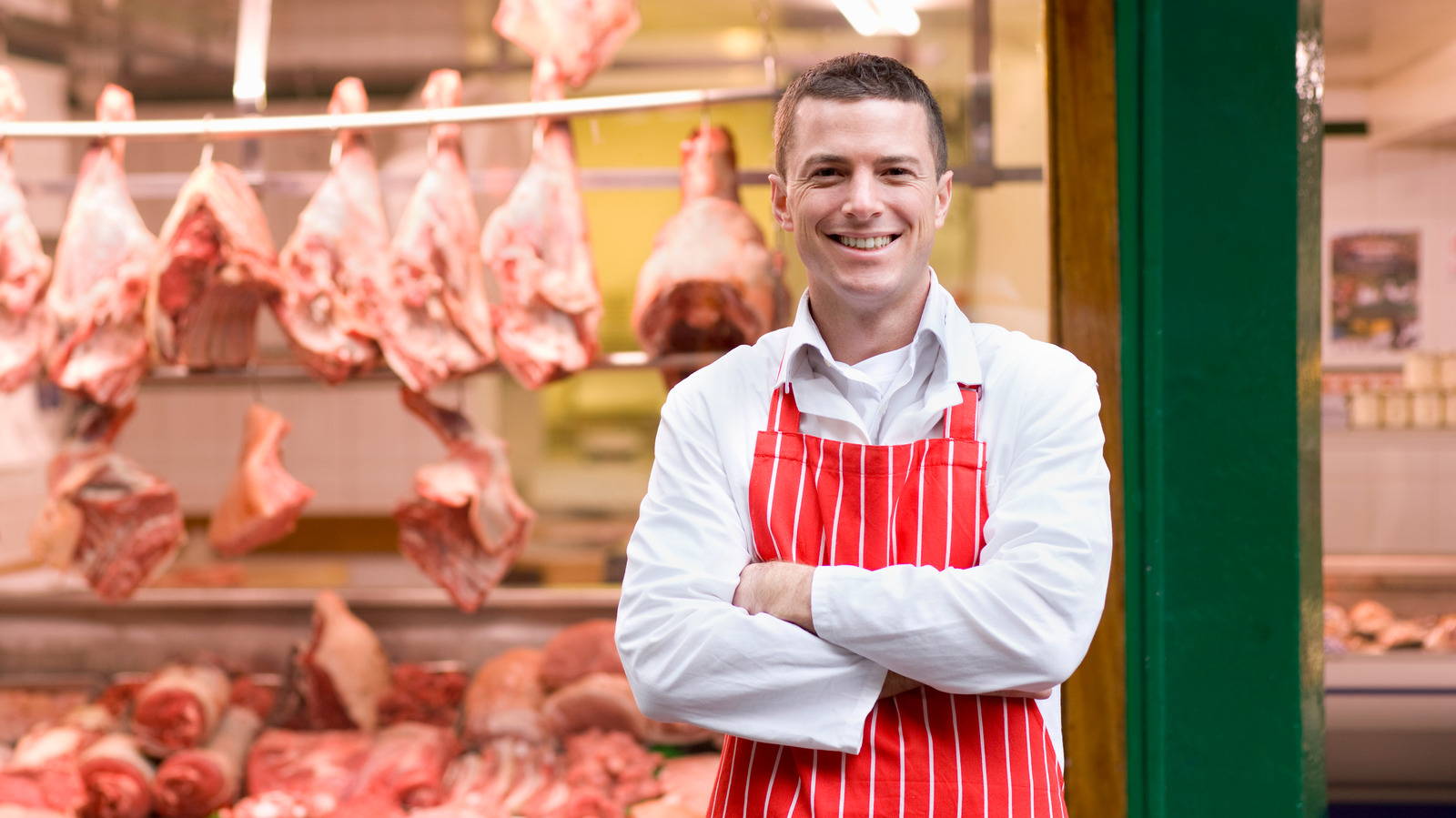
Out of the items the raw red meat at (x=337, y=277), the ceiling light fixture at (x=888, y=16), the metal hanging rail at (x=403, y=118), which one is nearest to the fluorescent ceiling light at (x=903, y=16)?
the ceiling light fixture at (x=888, y=16)

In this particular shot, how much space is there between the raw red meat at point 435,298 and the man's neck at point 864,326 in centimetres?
182

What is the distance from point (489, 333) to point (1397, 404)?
3158 mm

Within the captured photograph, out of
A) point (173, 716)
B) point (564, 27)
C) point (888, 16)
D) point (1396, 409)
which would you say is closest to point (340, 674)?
point (173, 716)

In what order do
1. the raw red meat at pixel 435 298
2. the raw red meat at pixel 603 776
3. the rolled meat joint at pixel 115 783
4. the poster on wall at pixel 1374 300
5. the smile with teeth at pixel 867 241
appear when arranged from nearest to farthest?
the smile with teeth at pixel 867 241, the raw red meat at pixel 603 776, the rolled meat joint at pixel 115 783, the raw red meat at pixel 435 298, the poster on wall at pixel 1374 300

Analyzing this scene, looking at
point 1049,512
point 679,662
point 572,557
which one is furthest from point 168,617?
point 1049,512

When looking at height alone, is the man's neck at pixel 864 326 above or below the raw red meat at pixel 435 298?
below

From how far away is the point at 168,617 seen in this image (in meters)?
3.91

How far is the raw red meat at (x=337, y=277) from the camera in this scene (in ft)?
10.8

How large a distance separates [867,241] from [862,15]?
109 inches

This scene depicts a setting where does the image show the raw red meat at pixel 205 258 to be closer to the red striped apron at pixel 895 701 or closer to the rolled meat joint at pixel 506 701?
the rolled meat joint at pixel 506 701

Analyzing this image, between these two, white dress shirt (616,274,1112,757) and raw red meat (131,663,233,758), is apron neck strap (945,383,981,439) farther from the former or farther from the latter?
raw red meat (131,663,233,758)

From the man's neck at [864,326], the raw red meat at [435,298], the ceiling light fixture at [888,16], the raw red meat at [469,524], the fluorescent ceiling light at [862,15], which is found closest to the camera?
the man's neck at [864,326]

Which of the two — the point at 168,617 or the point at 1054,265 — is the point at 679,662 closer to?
the point at 1054,265

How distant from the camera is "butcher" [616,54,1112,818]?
1462 millimetres
